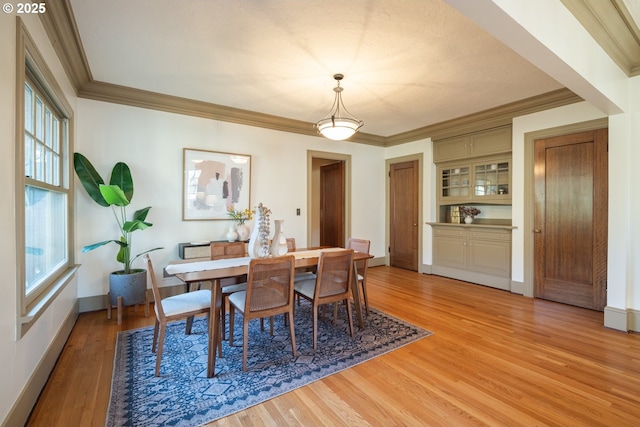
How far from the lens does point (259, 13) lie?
2.22 meters

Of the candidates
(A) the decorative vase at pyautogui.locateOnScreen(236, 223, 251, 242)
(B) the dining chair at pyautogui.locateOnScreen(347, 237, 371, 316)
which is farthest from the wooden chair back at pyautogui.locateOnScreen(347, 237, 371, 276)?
(A) the decorative vase at pyautogui.locateOnScreen(236, 223, 251, 242)

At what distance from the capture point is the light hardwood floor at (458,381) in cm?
177

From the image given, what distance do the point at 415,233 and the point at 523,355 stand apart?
332cm

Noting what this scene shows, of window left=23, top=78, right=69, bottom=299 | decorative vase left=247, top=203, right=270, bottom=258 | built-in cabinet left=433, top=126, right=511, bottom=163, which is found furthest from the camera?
built-in cabinet left=433, top=126, right=511, bottom=163

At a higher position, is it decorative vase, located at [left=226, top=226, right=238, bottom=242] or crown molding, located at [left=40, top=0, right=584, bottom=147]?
crown molding, located at [left=40, top=0, right=584, bottom=147]

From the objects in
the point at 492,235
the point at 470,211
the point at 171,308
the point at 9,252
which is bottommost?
the point at 171,308

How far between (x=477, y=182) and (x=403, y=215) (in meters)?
1.52

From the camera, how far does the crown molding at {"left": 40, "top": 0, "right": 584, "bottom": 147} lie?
2347mm

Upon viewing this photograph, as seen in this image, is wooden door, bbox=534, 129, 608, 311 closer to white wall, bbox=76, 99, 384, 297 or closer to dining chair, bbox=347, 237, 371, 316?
dining chair, bbox=347, 237, 371, 316

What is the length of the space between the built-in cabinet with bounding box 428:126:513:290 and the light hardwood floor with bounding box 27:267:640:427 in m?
1.31

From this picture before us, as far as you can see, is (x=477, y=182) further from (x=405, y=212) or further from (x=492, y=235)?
(x=405, y=212)

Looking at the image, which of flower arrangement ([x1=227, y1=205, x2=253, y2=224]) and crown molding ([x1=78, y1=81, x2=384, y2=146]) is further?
flower arrangement ([x1=227, y1=205, x2=253, y2=224])

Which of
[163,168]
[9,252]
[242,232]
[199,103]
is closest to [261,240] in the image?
[9,252]

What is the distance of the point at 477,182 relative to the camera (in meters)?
4.85
